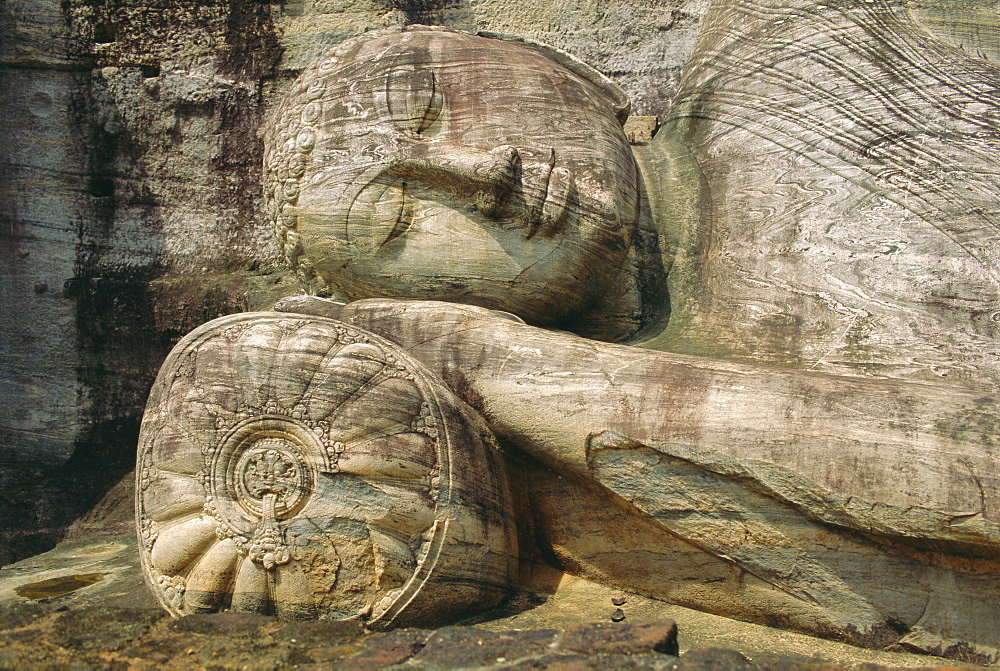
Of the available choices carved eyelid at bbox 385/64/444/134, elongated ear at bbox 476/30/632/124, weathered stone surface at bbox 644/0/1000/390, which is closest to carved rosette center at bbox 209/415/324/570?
carved eyelid at bbox 385/64/444/134

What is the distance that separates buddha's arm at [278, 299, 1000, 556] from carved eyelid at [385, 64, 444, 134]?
0.57 meters

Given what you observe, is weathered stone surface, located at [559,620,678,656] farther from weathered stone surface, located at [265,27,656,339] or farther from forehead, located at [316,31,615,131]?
forehead, located at [316,31,615,131]

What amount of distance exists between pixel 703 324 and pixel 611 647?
1.28 metres

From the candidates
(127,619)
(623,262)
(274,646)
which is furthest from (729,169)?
(127,619)

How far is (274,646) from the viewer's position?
2.07 metres

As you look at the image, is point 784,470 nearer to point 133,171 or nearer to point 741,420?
point 741,420

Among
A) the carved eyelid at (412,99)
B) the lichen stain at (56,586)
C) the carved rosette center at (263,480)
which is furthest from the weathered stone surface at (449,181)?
the lichen stain at (56,586)

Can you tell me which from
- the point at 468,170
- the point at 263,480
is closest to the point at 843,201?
the point at 468,170

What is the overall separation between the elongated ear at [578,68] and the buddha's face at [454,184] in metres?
0.35

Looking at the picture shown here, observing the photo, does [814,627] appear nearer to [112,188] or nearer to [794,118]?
[794,118]

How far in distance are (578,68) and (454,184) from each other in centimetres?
83

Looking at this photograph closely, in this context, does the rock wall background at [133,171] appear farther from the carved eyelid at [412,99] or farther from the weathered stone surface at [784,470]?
the weathered stone surface at [784,470]

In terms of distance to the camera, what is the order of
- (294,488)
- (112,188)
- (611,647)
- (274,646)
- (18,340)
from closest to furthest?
(611,647) < (274,646) < (294,488) < (18,340) < (112,188)

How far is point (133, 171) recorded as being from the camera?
403 cm
